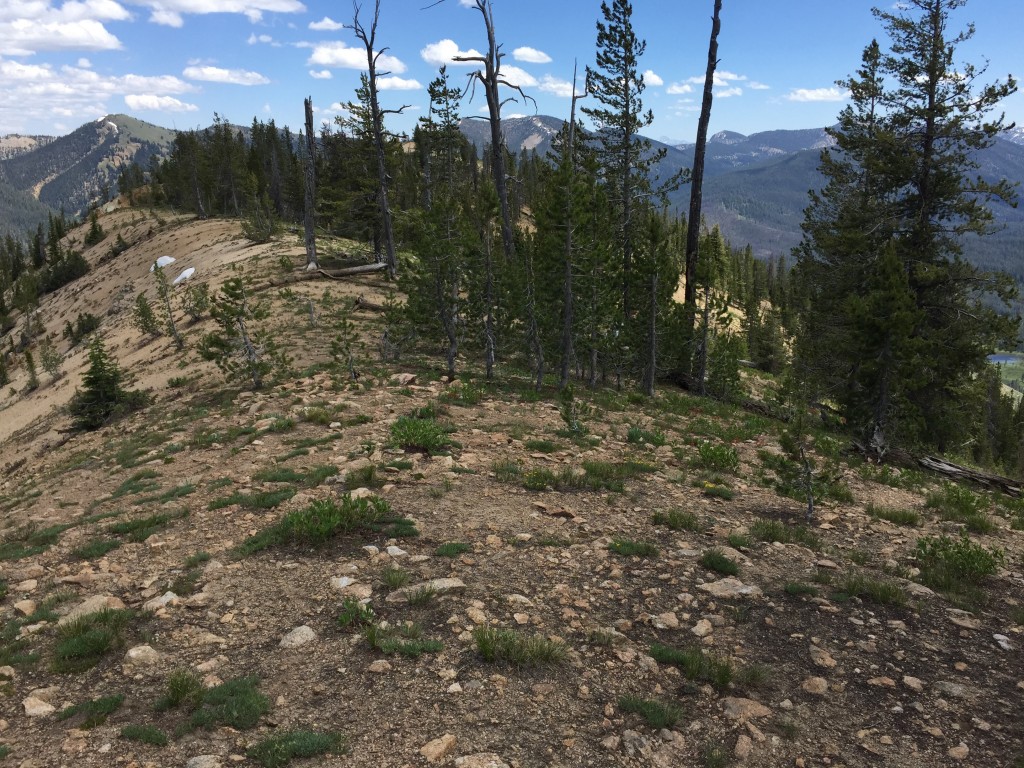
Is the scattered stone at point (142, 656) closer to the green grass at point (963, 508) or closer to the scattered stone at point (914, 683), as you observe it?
the scattered stone at point (914, 683)

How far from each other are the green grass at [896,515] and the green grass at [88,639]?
11633 millimetres

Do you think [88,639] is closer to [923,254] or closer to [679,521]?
[679,521]

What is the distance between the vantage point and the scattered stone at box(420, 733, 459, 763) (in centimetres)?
449

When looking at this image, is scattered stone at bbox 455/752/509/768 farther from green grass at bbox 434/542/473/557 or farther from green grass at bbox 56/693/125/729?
green grass at bbox 434/542/473/557

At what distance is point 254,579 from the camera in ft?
23.9

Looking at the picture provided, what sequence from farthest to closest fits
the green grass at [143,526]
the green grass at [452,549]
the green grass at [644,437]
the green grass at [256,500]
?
the green grass at [644,437], the green grass at [256,500], the green grass at [143,526], the green grass at [452,549]

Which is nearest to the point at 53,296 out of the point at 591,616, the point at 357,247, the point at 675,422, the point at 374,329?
the point at 357,247

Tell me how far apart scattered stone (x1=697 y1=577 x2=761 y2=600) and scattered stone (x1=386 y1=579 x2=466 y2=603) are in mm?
3127

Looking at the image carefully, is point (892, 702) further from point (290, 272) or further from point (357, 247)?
point (357, 247)

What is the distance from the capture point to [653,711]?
5078 mm

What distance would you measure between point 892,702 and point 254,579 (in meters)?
7.20

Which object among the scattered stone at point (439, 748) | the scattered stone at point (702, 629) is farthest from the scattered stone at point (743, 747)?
the scattered stone at point (439, 748)

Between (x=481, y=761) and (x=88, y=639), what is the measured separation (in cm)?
442

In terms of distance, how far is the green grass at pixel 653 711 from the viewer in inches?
196
